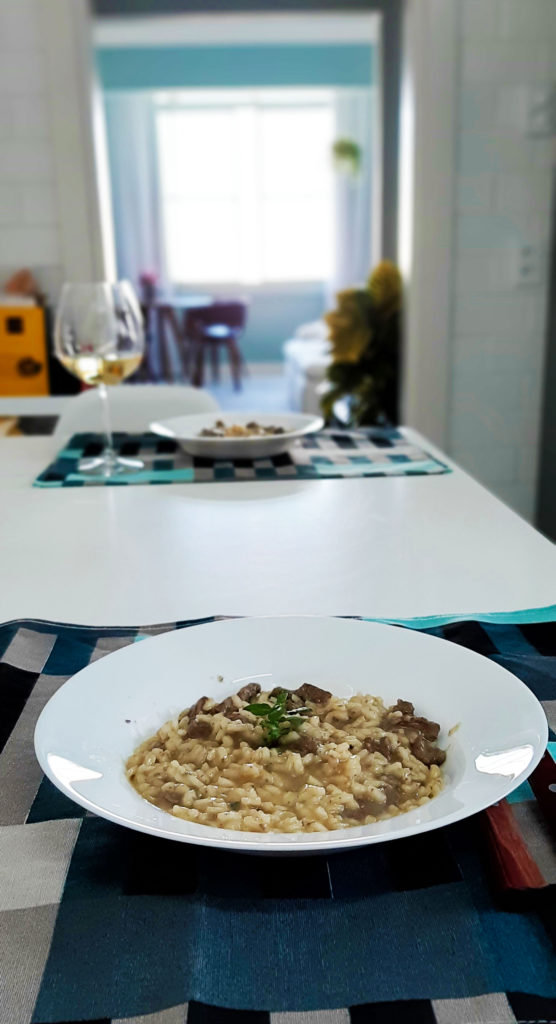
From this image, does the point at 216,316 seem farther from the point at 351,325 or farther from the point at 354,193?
the point at 351,325

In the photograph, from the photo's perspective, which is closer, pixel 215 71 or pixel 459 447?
pixel 459 447

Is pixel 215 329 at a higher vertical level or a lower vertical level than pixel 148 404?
lower

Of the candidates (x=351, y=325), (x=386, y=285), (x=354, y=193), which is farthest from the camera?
(x=354, y=193)

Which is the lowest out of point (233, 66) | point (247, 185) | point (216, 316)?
point (216, 316)

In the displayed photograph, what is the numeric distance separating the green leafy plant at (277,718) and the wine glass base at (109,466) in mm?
814

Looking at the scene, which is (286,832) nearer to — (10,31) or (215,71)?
(10,31)

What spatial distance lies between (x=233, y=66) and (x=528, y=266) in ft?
18.0

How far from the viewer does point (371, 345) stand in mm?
3463

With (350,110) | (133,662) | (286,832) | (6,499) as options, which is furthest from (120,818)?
(350,110)

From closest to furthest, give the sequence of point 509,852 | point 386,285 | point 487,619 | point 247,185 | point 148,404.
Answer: point 509,852
point 487,619
point 148,404
point 386,285
point 247,185

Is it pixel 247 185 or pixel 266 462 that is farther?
pixel 247 185

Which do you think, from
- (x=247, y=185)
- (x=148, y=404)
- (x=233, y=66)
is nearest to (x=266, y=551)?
(x=148, y=404)

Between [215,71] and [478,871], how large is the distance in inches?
318

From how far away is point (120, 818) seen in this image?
0.41 metres
